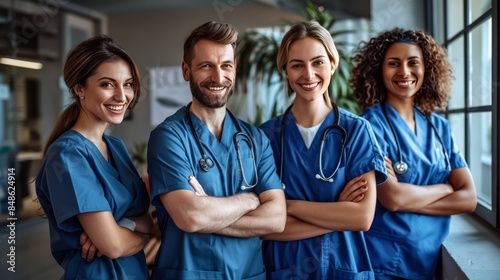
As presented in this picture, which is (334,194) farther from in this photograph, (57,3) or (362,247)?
(57,3)

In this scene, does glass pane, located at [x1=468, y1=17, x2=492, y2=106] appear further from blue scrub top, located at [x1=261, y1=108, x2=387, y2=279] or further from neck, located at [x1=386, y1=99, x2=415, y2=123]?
blue scrub top, located at [x1=261, y1=108, x2=387, y2=279]

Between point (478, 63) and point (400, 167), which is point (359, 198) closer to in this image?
point (400, 167)

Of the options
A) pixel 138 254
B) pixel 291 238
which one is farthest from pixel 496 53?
pixel 138 254

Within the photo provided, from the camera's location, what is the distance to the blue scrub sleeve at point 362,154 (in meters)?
1.60

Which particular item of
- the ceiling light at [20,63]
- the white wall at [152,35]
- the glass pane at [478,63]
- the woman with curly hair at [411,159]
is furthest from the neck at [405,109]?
the ceiling light at [20,63]

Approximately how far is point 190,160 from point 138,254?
37 centimetres

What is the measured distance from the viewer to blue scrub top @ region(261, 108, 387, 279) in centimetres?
160

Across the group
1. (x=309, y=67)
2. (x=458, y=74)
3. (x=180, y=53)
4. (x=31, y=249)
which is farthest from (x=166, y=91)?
(x=309, y=67)

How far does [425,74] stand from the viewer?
6.28 feet

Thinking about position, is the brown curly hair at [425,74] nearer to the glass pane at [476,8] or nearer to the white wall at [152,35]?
the glass pane at [476,8]

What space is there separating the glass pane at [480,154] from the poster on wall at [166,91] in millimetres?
3852

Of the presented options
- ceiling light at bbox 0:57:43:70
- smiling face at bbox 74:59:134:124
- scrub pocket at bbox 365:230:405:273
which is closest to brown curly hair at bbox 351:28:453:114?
scrub pocket at bbox 365:230:405:273

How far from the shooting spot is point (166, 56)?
5.96 m

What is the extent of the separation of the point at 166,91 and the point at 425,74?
4.43 metres
